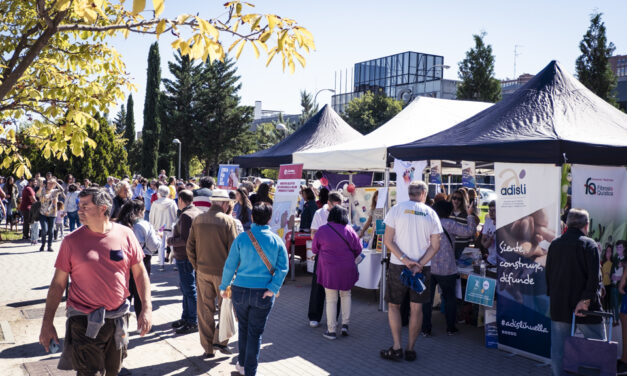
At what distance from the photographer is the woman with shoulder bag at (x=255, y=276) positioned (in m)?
4.55

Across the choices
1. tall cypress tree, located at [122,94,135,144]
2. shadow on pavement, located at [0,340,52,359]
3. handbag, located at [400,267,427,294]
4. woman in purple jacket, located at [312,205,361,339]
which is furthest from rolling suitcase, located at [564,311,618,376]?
tall cypress tree, located at [122,94,135,144]

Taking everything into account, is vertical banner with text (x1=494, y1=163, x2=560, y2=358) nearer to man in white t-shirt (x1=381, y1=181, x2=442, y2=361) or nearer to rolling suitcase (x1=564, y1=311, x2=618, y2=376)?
man in white t-shirt (x1=381, y1=181, x2=442, y2=361)

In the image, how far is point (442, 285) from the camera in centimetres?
677

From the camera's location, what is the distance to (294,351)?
6074 mm

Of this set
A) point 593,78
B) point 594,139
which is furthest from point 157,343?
point 593,78

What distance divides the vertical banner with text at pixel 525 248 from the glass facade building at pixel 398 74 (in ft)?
173

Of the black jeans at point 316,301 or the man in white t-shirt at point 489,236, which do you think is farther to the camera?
the man in white t-shirt at point 489,236

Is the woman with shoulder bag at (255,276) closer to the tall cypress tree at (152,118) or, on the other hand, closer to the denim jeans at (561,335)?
the denim jeans at (561,335)

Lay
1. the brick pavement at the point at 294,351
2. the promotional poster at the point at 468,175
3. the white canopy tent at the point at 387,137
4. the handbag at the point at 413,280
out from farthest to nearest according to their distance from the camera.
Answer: the promotional poster at the point at 468,175 < the white canopy tent at the point at 387,137 < the handbag at the point at 413,280 < the brick pavement at the point at 294,351

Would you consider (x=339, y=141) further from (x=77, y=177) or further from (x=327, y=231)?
(x=77, y=177)

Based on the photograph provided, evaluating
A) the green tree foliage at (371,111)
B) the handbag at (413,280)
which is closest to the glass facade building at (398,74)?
the green tree foliage at (371,111)

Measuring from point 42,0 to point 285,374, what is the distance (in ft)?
14.4

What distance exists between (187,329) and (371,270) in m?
3.26

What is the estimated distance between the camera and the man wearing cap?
5.45 meters
